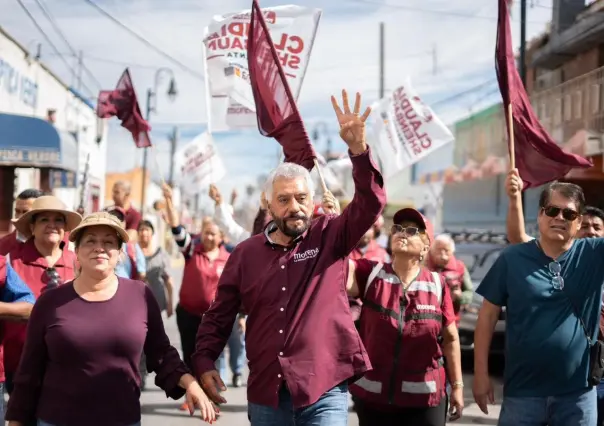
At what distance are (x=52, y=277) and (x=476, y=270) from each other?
7162mm

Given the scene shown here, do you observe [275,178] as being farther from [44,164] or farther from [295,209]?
[44,164]

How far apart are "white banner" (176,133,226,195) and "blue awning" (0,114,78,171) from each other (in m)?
2.49

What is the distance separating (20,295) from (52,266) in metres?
0.95

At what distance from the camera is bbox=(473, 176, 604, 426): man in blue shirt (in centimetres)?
399

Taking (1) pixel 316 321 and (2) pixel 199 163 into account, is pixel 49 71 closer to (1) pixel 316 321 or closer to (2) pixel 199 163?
(2) pixel 199 163

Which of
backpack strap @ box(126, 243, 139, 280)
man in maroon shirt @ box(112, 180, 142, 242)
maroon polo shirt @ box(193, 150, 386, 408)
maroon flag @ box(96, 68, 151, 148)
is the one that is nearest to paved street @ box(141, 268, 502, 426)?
backpack strap @ box(126, 243, 139, 280)

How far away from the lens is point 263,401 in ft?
11.7

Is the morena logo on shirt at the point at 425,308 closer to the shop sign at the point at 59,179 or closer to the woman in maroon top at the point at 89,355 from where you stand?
the woman in maroon top at the point at 89,355

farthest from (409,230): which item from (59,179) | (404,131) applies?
(59,179)

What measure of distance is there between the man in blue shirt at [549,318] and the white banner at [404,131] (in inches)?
258

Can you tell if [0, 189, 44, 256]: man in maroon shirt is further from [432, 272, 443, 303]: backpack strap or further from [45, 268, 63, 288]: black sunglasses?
[432, 272, 443, 303]: backpack strap

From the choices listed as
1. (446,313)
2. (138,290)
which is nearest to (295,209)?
(138,290)

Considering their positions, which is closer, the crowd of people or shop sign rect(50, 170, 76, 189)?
the crowd of people

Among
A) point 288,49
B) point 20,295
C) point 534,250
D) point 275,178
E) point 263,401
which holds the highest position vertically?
point 288,49
